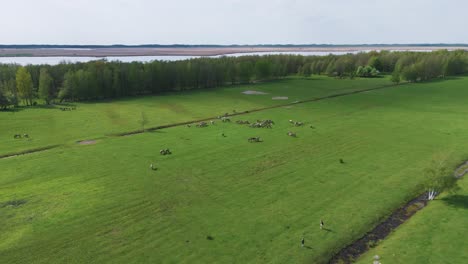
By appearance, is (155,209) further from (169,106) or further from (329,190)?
(169,106)

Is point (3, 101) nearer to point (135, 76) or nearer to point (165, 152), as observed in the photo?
point (135, 76)

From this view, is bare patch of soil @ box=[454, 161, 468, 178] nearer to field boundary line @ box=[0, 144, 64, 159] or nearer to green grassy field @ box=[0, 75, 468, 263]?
green grassy field @ box=[0, 75, 468, 263]

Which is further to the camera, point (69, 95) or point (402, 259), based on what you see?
point (69, 95)

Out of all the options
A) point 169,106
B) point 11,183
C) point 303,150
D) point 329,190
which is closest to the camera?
point 329,190

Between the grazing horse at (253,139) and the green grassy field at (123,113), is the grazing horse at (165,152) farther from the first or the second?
the green grassy field at (123,113)

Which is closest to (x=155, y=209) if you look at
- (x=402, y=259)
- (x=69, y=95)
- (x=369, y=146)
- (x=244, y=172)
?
(x=244, y=172)

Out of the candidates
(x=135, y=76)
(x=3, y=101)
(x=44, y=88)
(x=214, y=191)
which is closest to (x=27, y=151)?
(x=214, y=191)
